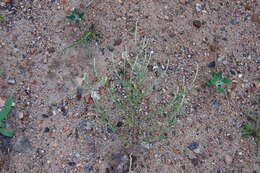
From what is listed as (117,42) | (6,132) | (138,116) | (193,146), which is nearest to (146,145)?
(138,116)

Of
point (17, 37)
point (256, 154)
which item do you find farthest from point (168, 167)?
point (17, 37)

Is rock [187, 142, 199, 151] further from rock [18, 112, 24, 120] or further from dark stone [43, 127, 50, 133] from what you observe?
rock [18, 112, 24, 120]

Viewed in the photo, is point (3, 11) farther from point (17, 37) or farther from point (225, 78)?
point (225, 78)

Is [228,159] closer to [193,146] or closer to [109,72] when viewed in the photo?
[193,146]

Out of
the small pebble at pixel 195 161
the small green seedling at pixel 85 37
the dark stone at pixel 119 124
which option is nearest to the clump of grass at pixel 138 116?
the dark stone at pixel 119 124

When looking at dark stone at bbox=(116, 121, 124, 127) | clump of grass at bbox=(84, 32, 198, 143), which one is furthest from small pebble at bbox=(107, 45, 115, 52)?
dark stone at bbox=(116, 121, 124, 127)

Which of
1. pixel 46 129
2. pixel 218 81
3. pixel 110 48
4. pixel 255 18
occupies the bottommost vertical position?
pixel 46 129

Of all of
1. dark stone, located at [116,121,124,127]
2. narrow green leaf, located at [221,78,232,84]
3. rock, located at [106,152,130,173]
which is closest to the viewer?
rock, located at [106,152,130,173]

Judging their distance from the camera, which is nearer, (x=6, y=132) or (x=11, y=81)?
(x=6, y=132)
